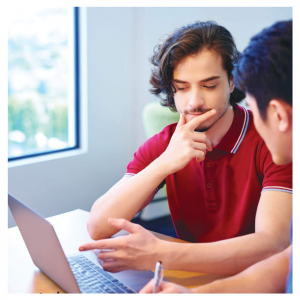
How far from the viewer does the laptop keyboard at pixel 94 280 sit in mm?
714

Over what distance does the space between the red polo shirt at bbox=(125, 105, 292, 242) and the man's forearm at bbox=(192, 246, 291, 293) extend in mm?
334

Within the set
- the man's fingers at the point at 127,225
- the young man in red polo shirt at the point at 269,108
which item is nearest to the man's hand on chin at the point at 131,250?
the man's fingers at the point at 127,225

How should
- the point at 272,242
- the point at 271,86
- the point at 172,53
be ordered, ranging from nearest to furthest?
the point at 271,86, the point at 272,242, the point at 172,53

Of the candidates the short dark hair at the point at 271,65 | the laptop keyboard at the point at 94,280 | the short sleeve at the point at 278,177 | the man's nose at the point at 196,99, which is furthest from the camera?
the man's nose at the point at 196,99

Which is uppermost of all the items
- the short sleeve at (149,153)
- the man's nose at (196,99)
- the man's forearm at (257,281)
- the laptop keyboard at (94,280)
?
the man's nose at (196,99)

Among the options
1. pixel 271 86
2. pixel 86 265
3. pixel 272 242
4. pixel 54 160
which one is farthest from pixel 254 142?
pixel 54 160

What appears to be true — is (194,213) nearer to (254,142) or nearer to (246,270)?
(254,142)

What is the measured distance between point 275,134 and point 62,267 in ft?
1.62

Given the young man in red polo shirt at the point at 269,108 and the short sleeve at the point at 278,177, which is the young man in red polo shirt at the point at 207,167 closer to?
the short sleeve at the point at 278,177

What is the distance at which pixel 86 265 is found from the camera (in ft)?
2.71

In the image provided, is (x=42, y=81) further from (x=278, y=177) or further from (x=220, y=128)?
(x=278, y=177)

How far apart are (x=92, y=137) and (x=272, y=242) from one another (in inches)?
70.1

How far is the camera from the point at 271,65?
59 cm
